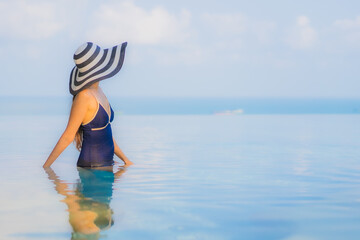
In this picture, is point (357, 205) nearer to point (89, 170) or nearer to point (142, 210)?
point (142, 210)

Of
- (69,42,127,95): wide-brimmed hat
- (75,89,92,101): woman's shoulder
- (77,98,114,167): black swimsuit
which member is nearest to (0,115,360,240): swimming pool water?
(77,98,114,167): black swimsuit

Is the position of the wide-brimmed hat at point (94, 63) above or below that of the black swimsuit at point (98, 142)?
above

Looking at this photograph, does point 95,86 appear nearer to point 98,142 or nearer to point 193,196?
point 98,142

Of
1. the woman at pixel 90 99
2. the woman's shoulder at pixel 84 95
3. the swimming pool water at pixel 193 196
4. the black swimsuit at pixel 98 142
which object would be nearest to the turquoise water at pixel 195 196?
the swimming pool water at pixel 193 196

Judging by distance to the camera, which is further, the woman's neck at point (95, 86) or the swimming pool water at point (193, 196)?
the woman's neck at point (95, 86)

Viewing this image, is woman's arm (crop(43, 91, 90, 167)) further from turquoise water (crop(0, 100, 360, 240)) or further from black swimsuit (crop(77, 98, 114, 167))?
turquoise water (crop(0, 100, 360, 240))

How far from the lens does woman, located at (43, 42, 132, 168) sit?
5422 mm

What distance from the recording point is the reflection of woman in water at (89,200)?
139 inches

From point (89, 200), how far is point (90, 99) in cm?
126

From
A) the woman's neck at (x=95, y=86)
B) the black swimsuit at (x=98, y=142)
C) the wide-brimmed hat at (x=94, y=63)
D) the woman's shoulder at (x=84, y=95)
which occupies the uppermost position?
the wide-brimmed hat at (x=94, y=63)

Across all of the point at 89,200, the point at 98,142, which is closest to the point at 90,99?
the point at 98,142

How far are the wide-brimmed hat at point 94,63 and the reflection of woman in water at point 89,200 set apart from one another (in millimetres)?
824

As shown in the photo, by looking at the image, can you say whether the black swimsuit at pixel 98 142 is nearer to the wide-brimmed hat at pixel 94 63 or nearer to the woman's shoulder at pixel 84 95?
the woman's shoulder at pixel 84 95

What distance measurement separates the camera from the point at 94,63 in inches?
215
